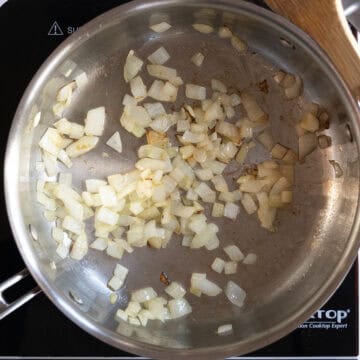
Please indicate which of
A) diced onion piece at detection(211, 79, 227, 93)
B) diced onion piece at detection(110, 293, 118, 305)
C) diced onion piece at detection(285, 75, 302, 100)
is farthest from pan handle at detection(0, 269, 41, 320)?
diced onion piece at detection(285, 75, 302, 100)

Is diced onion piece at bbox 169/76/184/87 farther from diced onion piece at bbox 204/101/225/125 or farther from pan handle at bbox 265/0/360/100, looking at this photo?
pan handle at bbox 265/0/360/100

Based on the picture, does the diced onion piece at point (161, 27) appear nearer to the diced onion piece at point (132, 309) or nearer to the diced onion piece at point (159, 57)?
the diced onion piece at point (159, 57)

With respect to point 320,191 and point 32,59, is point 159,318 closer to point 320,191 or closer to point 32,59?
point 320,191

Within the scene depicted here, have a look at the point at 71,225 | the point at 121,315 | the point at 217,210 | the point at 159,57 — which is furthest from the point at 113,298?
the point at 159,57

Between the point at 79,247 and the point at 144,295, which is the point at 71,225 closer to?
the point at 79,247

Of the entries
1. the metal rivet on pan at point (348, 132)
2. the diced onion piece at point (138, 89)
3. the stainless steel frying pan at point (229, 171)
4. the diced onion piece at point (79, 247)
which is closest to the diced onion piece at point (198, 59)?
the stainless steel frying pan at point (229, 171)

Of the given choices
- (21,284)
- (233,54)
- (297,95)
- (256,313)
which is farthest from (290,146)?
(21,284)

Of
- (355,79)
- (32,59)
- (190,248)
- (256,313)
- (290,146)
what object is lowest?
(256,313)

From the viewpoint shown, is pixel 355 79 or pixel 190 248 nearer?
pixel 355 79
